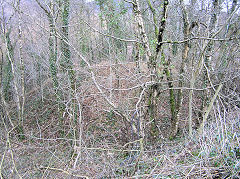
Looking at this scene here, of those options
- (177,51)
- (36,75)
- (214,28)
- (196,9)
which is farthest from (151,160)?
(36,75)

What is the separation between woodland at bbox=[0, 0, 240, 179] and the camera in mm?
2721

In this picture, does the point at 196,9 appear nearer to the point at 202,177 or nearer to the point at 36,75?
the point at 202,177

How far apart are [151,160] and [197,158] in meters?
0.73

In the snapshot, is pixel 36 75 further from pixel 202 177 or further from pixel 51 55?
pixel 202 177

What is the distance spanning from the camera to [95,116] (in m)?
10.0

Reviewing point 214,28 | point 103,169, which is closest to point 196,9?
point 214,28

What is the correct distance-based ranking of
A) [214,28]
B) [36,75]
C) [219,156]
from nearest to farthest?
[219,156] → [214,28] → [36,75]

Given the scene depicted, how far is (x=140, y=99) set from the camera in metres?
3.29

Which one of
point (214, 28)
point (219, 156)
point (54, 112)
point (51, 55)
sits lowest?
point (54, 112)

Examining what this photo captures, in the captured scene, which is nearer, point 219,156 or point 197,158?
point 219,156

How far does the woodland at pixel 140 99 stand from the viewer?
2.72 meters

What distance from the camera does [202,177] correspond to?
6.83ft

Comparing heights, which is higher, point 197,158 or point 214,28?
point 214,28

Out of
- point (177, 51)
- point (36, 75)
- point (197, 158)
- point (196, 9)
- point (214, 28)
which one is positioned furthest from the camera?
point (36, 75)
